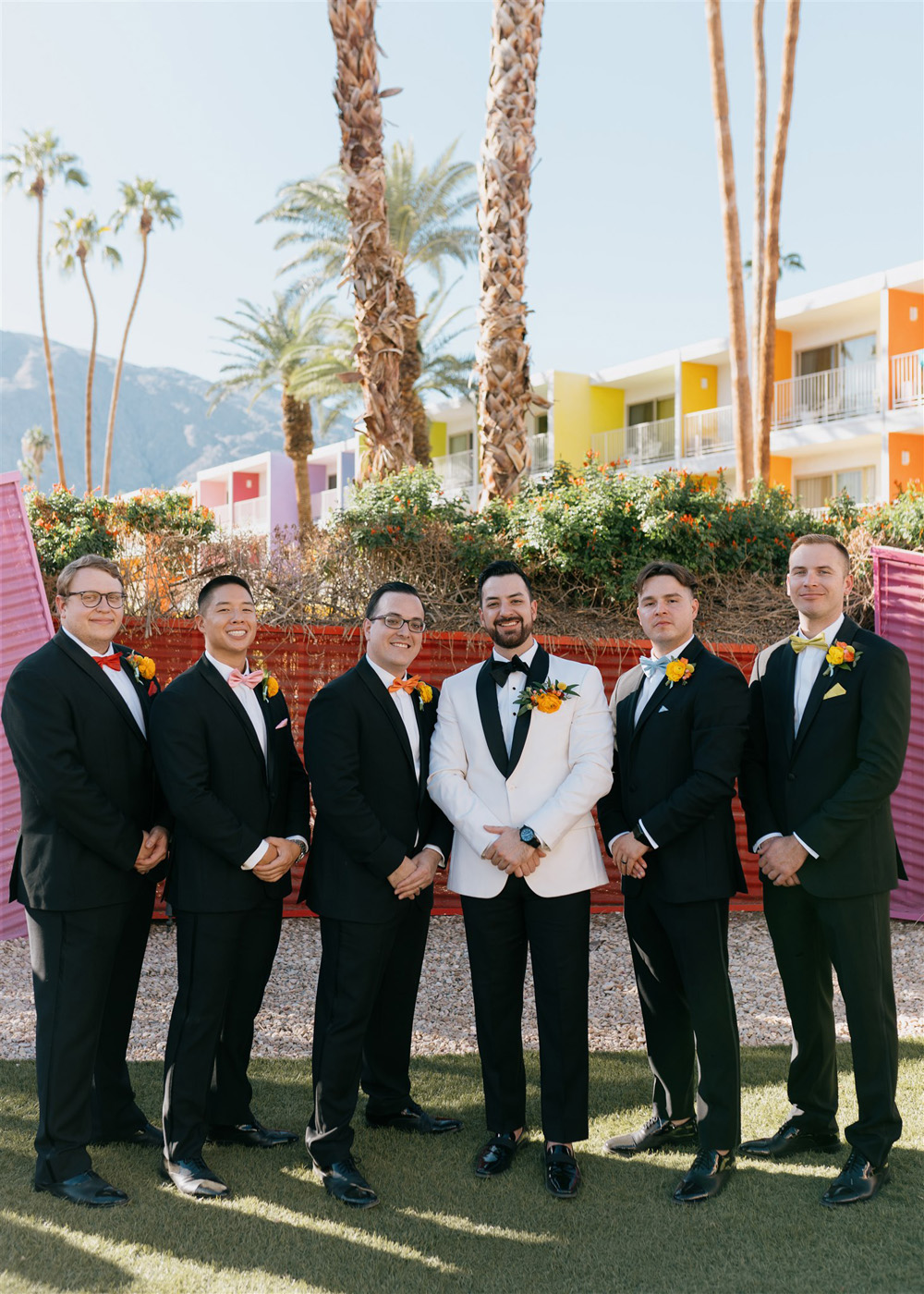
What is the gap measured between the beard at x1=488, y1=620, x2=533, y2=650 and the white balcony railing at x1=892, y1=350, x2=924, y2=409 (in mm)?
22662

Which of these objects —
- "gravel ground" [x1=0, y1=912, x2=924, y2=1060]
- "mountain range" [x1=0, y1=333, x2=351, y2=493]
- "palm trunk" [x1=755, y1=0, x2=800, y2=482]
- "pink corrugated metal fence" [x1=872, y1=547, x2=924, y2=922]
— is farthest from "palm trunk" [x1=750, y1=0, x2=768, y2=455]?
"mountain range" [x1=0, y1=333, x2=351, y2=493]

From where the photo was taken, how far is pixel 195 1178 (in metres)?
3.84

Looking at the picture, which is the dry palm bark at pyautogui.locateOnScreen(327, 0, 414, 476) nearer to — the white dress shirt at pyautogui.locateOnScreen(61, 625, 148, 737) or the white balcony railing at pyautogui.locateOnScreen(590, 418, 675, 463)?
the white dress shirt at pyautogui.locateOnScreen(61, 625, 148, 737)

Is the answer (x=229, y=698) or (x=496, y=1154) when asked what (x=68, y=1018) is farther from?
(x=496, y=1154)

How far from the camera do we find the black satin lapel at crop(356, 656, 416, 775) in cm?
421

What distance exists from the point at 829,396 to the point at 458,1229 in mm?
25921

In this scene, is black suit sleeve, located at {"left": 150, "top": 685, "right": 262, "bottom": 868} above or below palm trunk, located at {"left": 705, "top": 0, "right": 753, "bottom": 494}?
below

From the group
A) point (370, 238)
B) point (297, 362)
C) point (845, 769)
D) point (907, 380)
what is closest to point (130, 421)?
point (297, 362)

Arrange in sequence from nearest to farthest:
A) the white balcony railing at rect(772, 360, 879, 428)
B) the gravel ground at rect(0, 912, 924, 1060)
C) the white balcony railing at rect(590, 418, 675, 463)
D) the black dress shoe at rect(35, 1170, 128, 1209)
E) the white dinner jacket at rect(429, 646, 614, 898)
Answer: the black dress shoe at rect(35, 1170, 128, 1209)
the white dinner jacket at rect(429, 646, 614, 898)
the gravel ground at rect(0, 912, 924, 1060)
the white balcony railing at rect(772, 360, 879, 428)
the white balcony railing at rect(590, 418, 675, 463)

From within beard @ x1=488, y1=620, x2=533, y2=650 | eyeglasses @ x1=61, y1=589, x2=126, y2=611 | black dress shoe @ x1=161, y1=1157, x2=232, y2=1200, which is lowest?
black dress shoe @ x1=161, y1=1157, x2=232, y2=1200

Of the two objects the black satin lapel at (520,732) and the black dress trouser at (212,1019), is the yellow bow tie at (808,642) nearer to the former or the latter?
the black satin lapel at (520,732)

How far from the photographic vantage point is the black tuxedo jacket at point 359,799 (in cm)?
403

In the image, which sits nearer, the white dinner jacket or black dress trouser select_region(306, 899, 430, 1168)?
black dress trouser select_region(306, 899, 430, 1168)

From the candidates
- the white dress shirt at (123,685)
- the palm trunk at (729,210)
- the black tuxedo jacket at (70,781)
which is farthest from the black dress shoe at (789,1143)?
the palm trunk at (729,210)
